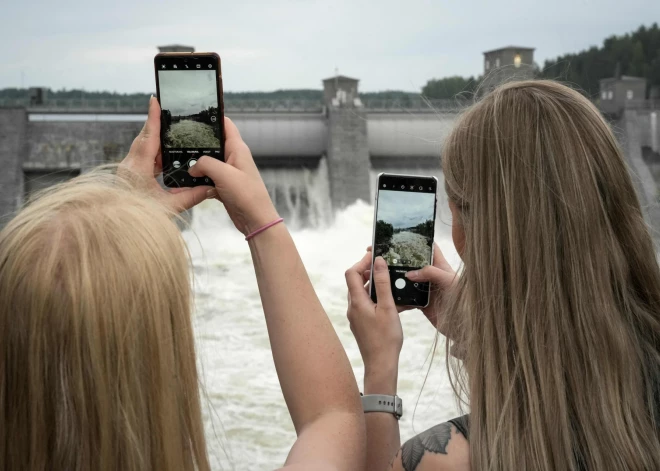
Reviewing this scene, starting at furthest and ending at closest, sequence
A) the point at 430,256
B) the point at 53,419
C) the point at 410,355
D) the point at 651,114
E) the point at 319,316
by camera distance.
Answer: the point at 651,114, the point at 410,355, the point at 430,256, the point at 319,316, the point at 53,419

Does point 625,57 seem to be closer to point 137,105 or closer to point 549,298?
point 137,105

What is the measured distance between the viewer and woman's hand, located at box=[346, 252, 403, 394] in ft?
4.46

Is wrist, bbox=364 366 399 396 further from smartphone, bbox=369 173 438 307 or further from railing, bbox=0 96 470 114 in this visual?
railing, bbox=0 96 470 114

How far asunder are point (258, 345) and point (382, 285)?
23.2ft

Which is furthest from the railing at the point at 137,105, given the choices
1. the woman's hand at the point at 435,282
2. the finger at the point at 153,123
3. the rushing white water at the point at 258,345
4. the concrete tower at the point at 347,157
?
the finger at the point at 153,123

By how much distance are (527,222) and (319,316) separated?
1.12ft

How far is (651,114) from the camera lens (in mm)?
16500

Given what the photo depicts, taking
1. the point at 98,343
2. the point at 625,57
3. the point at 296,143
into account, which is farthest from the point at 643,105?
the point at 98,343

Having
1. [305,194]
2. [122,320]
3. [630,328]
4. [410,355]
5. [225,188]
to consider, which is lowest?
[410,355]

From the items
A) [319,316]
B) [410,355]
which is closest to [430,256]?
[319,316]

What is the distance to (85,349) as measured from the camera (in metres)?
0.89

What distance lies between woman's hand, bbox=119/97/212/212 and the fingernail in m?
0.33

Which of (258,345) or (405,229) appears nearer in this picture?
(405,229)

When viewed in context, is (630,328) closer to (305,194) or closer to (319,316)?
(319,316)
